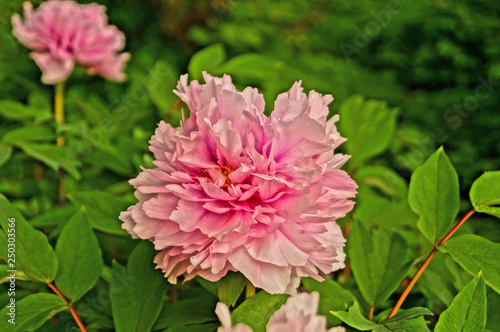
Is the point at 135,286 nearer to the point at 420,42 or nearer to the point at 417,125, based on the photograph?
the point at 417,125

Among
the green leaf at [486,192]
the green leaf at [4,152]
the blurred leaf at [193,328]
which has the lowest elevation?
the green leaf at [4,152]

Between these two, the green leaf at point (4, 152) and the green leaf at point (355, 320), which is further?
the green leaf at point (4, 152)

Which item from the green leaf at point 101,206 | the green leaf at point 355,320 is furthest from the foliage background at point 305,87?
the green leaf at point 355,320

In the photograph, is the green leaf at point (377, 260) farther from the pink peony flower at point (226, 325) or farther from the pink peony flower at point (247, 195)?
the pink peony flower at point (226, 325)

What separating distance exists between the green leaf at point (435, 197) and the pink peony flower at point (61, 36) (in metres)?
0.60

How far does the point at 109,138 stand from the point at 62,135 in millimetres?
101

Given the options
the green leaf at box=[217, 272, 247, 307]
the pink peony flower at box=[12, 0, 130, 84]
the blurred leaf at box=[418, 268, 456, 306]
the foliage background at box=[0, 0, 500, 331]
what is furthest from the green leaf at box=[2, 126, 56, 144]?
the blurred leaf at box=[418, 268, 456, 306]

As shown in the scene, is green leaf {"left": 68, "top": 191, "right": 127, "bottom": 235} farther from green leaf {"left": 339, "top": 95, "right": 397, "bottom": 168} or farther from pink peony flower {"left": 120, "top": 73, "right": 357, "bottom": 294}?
green leaf {"left": 339, "top": 95, "right": 397, "bottom": 168}

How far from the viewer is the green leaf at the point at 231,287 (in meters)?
0.34

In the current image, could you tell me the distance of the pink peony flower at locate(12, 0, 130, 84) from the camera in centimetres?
77

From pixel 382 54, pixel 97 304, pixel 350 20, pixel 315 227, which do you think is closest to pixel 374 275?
pixel 315 227

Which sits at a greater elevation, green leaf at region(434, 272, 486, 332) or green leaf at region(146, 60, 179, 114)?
green leaf at region(434, 272, 486, 332)

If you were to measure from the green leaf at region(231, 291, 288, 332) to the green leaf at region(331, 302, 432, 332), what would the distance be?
0.05 meters

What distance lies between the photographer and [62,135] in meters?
0.65
